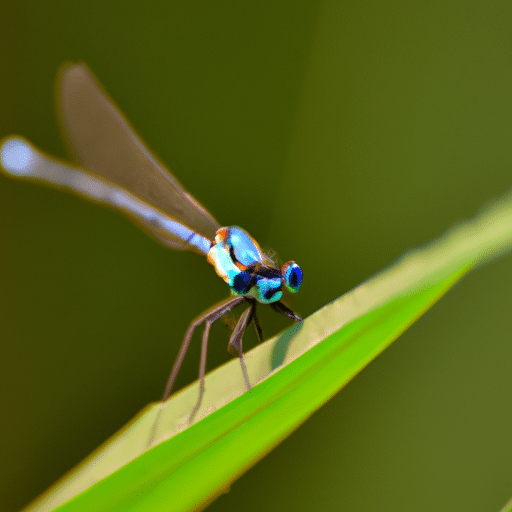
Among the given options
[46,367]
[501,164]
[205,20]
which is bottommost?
[501,164]

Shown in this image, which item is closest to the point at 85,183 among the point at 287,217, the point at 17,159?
the point at 17,159

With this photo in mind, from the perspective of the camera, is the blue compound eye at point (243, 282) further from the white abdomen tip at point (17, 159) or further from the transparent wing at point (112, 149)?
the white abdomen tip at point (17, 159)

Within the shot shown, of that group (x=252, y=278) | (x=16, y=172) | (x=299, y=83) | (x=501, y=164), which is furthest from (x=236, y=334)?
(x=299, y=83)

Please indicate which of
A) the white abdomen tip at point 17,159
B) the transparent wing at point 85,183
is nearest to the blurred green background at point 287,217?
the transparent wing at point 85,183

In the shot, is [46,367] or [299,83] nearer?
[46,367]

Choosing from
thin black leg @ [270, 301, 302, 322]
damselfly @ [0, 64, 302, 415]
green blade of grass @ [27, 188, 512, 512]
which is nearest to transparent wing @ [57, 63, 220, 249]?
damselfly @ [0, 64, 302, 415]

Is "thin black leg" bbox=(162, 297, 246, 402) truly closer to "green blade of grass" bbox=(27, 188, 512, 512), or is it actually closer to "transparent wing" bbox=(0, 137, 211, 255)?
"transparent wing" bbox=(0, 137, 211, 255)

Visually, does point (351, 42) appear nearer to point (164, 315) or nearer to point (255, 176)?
point (255, 176)

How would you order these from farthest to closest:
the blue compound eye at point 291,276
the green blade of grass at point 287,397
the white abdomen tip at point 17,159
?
1. the blue compound eye at point 291,276
2. the white abdomen tip at point 17,159
3. the green blade of grass at point 287,397
